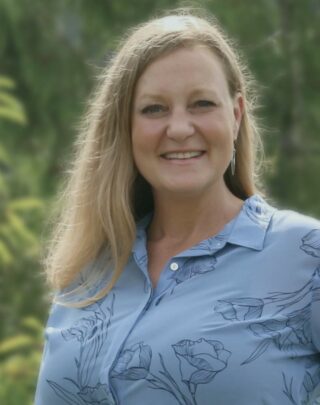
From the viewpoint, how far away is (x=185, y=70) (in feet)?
9.61

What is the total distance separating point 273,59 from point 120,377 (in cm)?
424

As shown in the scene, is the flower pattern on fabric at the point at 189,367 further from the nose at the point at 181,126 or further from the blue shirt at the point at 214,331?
the nose at the point at 181,126

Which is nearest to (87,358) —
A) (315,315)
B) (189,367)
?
(189,367)

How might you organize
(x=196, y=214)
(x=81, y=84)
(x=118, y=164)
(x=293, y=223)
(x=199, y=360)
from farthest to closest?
(x=81, y=84)
(x=118, y=164)
(x=196, y=214)
(x=293, y=223)
(x=199, y=360)

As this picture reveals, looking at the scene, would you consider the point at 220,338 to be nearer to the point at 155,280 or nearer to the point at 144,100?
the point at 155,280

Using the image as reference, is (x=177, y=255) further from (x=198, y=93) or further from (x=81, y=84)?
(x=81, y=84)

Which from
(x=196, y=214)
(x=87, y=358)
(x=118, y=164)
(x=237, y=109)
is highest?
(x=237, y=109)

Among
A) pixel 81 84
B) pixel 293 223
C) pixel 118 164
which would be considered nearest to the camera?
pixel 293 223

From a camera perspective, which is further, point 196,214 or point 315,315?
point 196,214

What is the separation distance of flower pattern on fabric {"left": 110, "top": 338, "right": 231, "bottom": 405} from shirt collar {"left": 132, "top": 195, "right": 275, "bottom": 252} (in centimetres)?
25

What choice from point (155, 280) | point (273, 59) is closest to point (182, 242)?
point (155, 280)

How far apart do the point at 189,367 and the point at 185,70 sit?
2.07 ft

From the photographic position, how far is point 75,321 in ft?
9.91

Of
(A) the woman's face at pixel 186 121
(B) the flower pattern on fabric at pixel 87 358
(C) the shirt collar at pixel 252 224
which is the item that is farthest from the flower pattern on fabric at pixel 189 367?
(A) the woman's face at pixel 186 121
